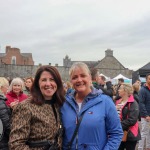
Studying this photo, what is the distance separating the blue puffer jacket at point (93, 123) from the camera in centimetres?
277

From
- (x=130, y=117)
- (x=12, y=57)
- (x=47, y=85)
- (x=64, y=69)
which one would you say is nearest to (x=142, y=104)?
(x=130, y=117)

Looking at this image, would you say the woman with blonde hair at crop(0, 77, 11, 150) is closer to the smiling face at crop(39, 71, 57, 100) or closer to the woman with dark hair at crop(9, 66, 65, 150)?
the woman with dark hair at crop(9, 66, 65, 150)

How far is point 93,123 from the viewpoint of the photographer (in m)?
2.76

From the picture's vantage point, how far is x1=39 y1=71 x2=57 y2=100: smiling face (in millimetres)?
2905

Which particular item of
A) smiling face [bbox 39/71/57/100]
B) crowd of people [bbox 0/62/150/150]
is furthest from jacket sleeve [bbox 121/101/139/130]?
smiling face [bbox 39/71/57/100]

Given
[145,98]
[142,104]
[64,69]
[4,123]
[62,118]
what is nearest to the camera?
[62,118]

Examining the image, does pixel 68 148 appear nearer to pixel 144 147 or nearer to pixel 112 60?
pixel 144 147

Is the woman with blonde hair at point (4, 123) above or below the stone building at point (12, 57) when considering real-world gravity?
below

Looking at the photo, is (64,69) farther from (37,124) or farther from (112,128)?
(37,124)

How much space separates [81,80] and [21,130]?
29.3 inches

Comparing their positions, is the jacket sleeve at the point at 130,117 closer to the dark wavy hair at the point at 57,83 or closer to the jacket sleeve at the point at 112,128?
the jacket sleeve at the point at 112,128

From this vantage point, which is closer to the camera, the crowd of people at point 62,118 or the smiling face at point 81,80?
the crowd of people at point 62,118

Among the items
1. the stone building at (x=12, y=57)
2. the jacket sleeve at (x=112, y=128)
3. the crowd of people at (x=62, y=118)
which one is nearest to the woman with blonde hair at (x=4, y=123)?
the crowd of people at (x=62, y=118)

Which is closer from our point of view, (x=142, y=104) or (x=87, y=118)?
(x=87, y=118)
